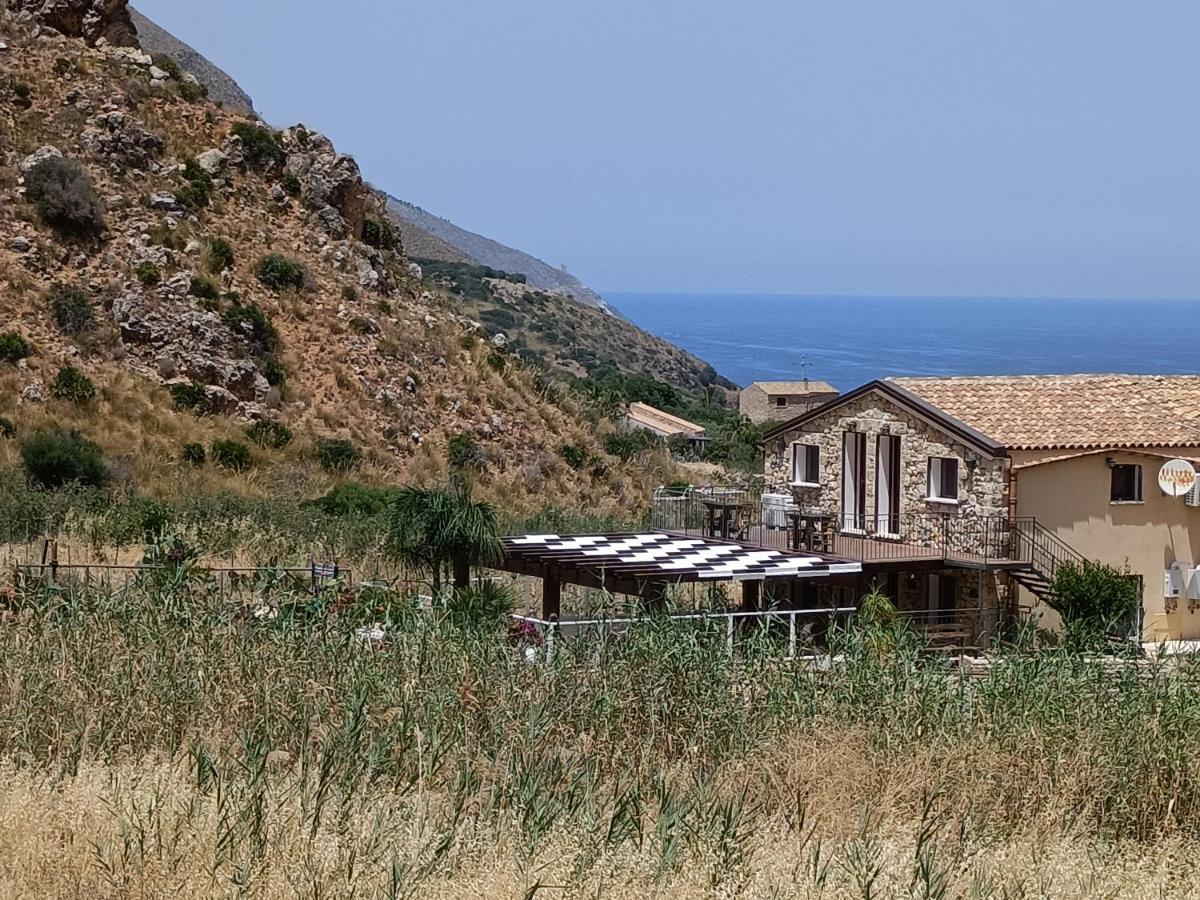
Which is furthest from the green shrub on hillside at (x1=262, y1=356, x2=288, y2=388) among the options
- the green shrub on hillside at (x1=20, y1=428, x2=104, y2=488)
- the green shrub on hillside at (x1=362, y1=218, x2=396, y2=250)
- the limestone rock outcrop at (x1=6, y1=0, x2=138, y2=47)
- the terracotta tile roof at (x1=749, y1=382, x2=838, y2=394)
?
the terracotta tile roof at (x1=749, y1=382, x2=838, y2=394)

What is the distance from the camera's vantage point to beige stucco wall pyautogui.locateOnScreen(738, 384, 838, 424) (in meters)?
77.2

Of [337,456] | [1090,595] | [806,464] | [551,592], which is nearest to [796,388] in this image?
[337,456]

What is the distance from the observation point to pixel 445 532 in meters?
23.5

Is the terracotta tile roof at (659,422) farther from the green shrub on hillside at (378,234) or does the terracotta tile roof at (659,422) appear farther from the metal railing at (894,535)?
the metal railing at (894,535)

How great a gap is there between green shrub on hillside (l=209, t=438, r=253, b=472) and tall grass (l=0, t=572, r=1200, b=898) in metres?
20.5

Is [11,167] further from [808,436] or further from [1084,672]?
[1084,672]

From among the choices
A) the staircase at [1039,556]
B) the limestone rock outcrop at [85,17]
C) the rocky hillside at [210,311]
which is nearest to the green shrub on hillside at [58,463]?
the rocky hillside at [210,311]

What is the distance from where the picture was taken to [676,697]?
14734 millimetres

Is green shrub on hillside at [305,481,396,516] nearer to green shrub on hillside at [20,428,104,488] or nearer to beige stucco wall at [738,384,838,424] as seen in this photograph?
green shrub on hillside at [20,428,104,488]

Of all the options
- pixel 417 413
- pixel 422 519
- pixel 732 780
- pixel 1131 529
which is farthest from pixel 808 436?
pixel 732 780

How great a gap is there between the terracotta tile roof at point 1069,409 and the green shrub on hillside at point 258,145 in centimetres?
2170

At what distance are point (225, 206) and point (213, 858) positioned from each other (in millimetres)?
36482

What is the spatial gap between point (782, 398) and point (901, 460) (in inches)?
1911

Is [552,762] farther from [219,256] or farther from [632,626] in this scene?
[219,256]
